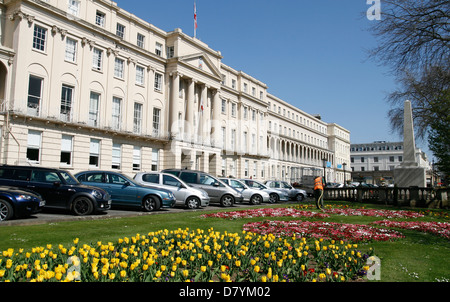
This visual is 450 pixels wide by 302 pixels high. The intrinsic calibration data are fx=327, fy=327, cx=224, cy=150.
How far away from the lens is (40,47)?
993 inches

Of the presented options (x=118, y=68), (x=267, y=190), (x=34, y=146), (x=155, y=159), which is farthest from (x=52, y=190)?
(x=155, y=159)

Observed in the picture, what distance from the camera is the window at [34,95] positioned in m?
24.2

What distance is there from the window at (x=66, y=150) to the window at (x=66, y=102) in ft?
5.15

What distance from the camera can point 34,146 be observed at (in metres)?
24.4

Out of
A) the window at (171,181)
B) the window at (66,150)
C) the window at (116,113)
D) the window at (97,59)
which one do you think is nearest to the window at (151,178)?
the window at (171,181)

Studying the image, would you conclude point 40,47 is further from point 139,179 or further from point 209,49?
point 209,49

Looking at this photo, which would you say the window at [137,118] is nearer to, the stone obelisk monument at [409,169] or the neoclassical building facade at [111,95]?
the neoclassical building facade at [111,95]

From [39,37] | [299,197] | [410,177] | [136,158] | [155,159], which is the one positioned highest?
[39,37]

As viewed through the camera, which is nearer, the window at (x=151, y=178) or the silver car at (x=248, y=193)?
the window at (x=151, y=178)

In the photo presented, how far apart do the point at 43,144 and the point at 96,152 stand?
17.2 ft

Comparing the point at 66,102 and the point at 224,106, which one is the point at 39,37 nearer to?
the point at 66,102

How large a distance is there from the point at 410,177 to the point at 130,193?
58.3ft
